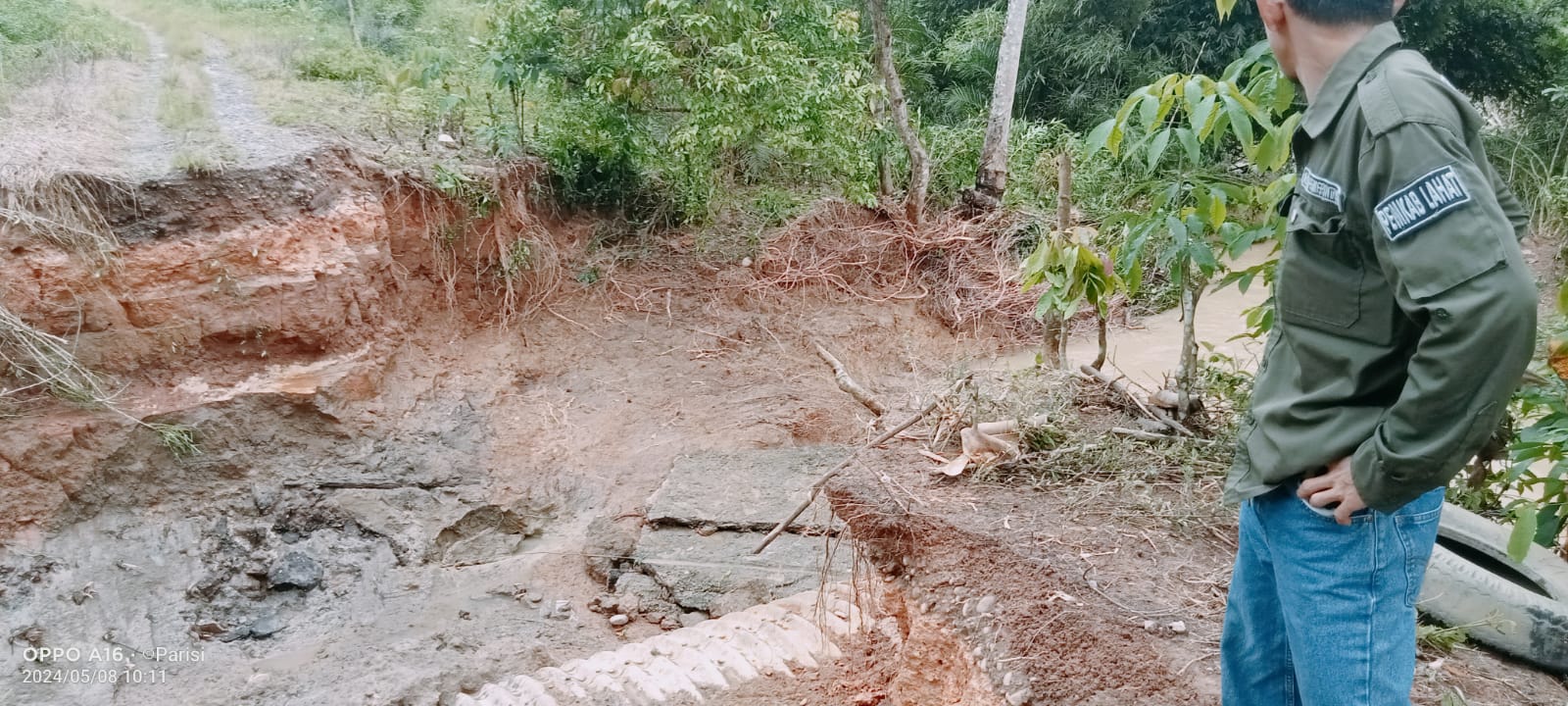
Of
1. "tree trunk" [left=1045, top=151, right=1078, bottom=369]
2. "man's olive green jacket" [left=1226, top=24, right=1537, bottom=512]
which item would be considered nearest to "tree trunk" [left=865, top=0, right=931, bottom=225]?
"tree trunk" [left=1045, top=151, right=1078, bottom=369]

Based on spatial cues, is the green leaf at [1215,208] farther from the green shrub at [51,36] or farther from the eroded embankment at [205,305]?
the green shrub at [51,36]

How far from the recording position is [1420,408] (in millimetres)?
1192

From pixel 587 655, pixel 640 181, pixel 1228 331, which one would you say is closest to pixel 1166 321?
pixel 1228 331

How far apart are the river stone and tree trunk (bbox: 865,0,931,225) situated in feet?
18.4

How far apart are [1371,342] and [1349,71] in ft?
1.31

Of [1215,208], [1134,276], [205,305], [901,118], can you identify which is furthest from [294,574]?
[901,118]

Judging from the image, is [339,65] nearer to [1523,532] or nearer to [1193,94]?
[1193,94]

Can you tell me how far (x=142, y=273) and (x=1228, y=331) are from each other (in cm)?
711

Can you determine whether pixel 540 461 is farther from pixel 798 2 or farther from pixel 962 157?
pixel 962 157

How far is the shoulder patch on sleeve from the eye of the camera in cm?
115

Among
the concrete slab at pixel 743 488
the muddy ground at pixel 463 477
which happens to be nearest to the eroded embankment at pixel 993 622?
the muddy ground at pixel 463 477

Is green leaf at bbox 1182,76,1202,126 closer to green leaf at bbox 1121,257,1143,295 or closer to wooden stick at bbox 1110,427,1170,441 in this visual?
green leaf at bbox 1121,257,1143,295

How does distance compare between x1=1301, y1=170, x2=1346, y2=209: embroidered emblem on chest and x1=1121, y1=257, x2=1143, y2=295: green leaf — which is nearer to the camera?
x1=1301, y1=170, x2=1346, y2=209: embroidered emblem on chest

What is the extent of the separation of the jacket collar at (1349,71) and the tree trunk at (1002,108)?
666 cm
